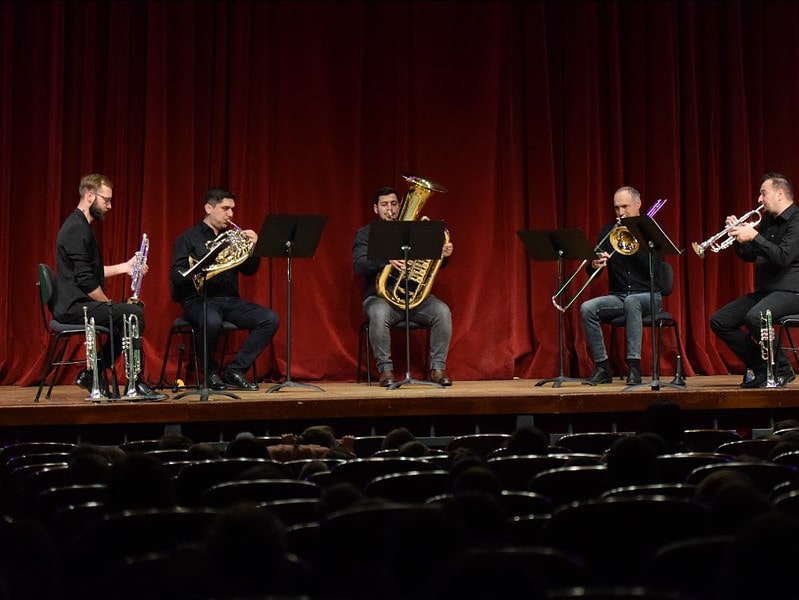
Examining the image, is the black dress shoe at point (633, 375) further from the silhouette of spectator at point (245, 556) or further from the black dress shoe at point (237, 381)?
the silhouette of spectator at point (245, 556)

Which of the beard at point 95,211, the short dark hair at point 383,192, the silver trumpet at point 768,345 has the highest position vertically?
the short dark hair at point 383,192

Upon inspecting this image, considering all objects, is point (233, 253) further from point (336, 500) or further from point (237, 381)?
point (336, 500)

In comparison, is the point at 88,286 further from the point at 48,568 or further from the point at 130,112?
the point at 48,568

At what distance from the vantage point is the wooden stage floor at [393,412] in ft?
21.0

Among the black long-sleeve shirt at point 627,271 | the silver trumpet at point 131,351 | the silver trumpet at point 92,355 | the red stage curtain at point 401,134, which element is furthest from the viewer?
the red stage curtain at point 401,134

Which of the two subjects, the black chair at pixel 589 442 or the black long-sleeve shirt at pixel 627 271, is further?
the black long-sleeve shirt at pixel 627 271

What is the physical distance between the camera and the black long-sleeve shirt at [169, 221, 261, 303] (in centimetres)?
754

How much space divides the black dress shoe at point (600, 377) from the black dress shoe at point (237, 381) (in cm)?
258

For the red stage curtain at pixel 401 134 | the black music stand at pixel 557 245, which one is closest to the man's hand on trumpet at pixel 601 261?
the black music stand at pixel 557 245

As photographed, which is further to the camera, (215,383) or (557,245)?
(557,245)

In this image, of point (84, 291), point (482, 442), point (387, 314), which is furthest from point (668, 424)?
point (84, 291)

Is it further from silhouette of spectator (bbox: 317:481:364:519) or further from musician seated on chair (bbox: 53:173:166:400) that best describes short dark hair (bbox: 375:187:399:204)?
silhouette of spectator (bbox: 317:481:364:519)

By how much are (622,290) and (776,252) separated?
1419 mm

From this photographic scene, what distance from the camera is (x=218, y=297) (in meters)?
7.85
